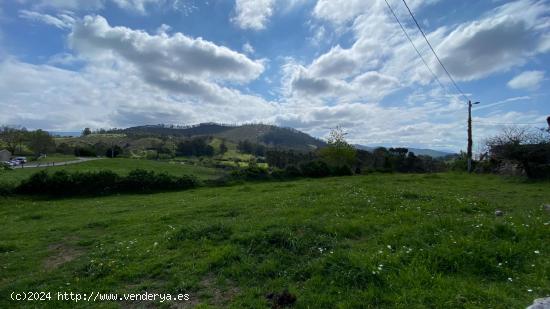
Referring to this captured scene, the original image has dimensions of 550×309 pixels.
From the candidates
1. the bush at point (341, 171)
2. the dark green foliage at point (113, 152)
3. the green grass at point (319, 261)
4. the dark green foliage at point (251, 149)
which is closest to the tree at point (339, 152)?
the bush at point (341, 171)

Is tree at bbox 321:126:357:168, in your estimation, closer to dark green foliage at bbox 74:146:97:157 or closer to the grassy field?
the grassy field

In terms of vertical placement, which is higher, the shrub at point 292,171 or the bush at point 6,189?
the shrub at point 292,171

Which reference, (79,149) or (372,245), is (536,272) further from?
(79,149)

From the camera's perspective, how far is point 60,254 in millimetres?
9484

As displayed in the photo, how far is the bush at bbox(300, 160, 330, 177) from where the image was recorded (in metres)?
37.2

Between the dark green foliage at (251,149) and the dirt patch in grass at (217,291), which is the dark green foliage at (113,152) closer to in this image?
the dark green foliage at (251,149)

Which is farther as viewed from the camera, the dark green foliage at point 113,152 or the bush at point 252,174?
the dark green foliage at point 113,152

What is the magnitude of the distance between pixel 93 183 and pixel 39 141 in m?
101

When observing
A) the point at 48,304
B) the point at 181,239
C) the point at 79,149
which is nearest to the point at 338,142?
the point at 181,239

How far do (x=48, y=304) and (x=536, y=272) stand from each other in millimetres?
9505

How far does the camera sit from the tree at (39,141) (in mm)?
103000

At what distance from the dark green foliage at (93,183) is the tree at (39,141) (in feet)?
324

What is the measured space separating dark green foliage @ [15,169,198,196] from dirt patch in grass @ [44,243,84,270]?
714 inches

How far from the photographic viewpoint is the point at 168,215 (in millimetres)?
13922
